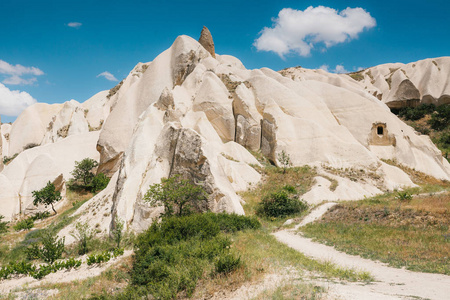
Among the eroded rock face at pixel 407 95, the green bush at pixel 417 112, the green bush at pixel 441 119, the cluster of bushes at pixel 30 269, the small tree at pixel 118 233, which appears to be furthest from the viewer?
the eroded rock face at pixel 407 95

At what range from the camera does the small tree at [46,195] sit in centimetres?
2725

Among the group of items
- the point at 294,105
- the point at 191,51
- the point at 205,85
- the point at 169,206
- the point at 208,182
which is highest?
the point at 191,51

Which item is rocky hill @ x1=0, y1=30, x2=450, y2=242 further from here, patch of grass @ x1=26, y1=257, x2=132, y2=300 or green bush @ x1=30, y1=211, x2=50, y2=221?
patch of grass @ x1=26, y1=257, x2=132, y2=300

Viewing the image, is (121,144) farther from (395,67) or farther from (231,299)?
(395,67)

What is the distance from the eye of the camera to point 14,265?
10.7 metres

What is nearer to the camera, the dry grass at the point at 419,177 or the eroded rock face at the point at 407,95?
the dry grass at the point at 419,177

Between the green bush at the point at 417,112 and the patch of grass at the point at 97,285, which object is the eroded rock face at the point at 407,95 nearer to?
the green bush at the point at 417,112

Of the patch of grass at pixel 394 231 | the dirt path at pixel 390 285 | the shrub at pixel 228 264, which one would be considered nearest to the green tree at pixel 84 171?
the patch of grass at pixel 394 231

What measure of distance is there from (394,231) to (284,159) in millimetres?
15922

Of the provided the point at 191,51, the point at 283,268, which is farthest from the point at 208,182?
the point at 191,51

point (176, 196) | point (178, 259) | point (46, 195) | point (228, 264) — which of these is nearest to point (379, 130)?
point (176, 196)

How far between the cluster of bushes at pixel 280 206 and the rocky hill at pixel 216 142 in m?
2.24

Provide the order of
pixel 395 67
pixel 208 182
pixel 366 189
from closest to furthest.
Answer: pixel 208 182
pixel 366 189
pixel 395 67

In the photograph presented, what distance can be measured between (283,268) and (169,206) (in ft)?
26.5
